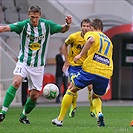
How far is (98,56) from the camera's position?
34.6 ft

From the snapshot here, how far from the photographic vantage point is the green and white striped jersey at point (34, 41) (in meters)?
11.4

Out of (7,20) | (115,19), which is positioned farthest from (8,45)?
(115,19)

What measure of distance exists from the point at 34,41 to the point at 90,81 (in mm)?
1513

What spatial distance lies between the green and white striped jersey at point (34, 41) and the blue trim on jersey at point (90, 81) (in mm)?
1064

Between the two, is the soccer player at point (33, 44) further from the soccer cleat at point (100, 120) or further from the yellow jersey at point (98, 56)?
the soccer cleat at point (100, 120)

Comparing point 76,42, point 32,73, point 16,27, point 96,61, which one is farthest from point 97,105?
point 76,42

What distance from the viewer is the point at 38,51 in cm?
1151

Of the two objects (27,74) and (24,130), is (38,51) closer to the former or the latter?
(27,74)

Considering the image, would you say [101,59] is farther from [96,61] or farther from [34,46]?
[34,46]

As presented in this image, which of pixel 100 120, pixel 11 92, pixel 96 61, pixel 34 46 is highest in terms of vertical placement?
pixel 34 46

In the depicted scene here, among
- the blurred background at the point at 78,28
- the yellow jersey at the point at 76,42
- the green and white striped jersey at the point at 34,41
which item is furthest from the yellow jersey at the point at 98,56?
the blurred background at the point at 78,28

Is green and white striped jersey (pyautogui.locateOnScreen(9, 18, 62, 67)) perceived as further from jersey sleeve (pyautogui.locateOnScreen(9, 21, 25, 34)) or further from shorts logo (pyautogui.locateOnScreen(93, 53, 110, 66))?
shorts logo (pyautogui.locateOnScreen(93, 53, 110, 66))

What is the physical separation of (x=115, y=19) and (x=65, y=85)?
407cm

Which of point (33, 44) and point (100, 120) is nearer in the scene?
point (100, 120)
